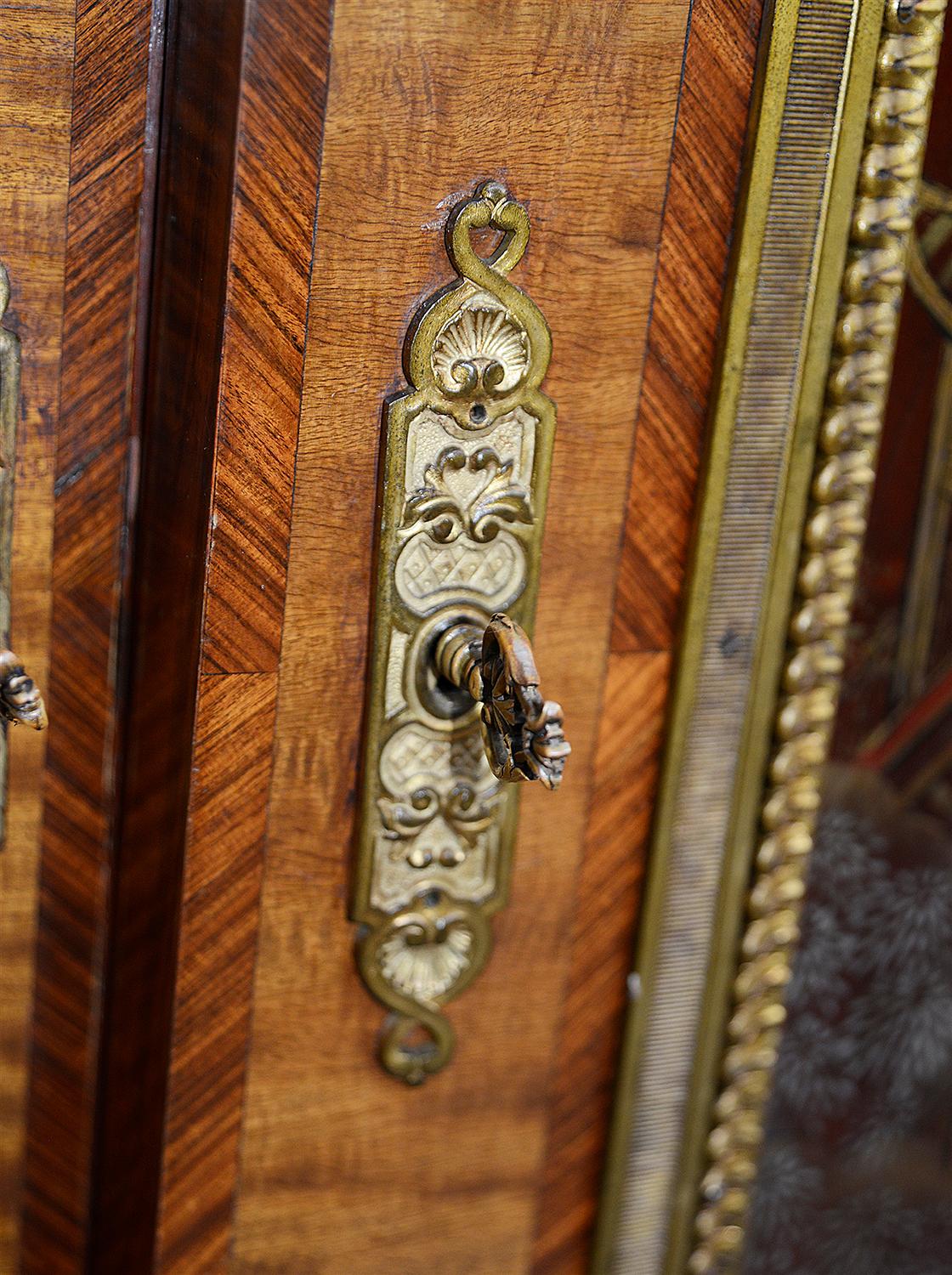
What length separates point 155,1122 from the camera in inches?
33.1

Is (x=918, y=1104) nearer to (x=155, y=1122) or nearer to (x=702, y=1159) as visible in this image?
(x=702, y=1159)

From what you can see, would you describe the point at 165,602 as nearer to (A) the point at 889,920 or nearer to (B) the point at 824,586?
(B) the point at 824,586

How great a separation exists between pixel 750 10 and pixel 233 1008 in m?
0.59

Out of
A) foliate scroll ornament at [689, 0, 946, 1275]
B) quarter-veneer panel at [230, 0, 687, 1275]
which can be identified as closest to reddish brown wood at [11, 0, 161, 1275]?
quarter-veneer panel at [230, 0, 687, 1275]

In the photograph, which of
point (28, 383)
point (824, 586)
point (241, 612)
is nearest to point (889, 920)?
point (824, 586)

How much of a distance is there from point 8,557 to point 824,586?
0.47 m

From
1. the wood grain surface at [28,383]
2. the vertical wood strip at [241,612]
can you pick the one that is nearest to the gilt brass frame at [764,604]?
the vertical wood strip at [241,612]

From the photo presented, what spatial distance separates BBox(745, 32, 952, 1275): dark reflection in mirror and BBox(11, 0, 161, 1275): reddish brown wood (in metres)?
0.52

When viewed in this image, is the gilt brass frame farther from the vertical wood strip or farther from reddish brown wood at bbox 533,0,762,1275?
the vertical wood strip

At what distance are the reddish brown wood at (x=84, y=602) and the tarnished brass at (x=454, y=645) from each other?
0.15 meters

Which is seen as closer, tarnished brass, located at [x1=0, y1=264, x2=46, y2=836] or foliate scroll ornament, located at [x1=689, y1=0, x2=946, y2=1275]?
tarnished brass, located at [x1=0, y1=264, x2=46, y2=836]

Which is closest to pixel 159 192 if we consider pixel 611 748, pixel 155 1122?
pixel 611 748

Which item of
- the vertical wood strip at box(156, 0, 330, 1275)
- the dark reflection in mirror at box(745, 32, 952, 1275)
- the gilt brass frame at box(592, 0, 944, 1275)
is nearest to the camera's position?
the vertical wood strip at box(156, 0, 330, 1275)

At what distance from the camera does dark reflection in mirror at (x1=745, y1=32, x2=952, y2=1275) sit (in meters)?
1.05
